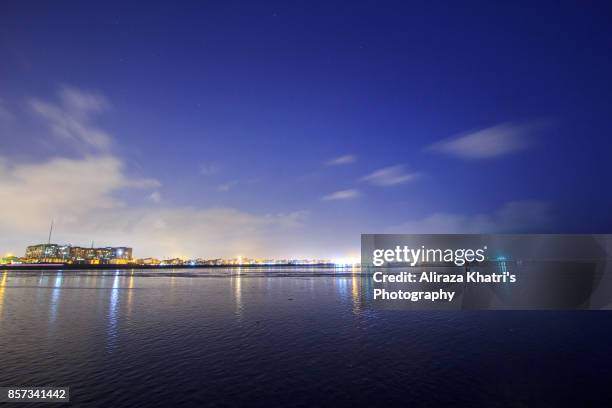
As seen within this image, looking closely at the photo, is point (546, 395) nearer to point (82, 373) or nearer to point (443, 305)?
point (82, 373)

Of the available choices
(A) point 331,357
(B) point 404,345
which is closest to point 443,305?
(B) point 404,345

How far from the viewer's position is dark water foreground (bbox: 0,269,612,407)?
17.8m

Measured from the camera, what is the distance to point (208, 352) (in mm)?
25516

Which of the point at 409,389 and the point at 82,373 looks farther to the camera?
the point at 82,373

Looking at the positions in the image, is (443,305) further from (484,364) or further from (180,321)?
(180,321)

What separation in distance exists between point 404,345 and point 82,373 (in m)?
23.8

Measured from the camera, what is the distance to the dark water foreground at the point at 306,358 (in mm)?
17797

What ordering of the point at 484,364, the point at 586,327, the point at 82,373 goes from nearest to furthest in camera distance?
the point at 82,373 < the point at 484,364 < the point at 586,327

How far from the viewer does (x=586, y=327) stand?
1483 inches

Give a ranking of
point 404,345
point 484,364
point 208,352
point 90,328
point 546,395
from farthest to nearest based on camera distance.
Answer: point 90,328, point 404,345, point 208,352, point 484,364, point 546,395

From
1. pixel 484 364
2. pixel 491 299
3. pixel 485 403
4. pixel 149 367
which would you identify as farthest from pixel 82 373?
pixel 491 299

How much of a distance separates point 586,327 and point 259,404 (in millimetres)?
40507

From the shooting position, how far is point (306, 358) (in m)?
24.3

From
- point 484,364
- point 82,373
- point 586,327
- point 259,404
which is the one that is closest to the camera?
point 259,404
